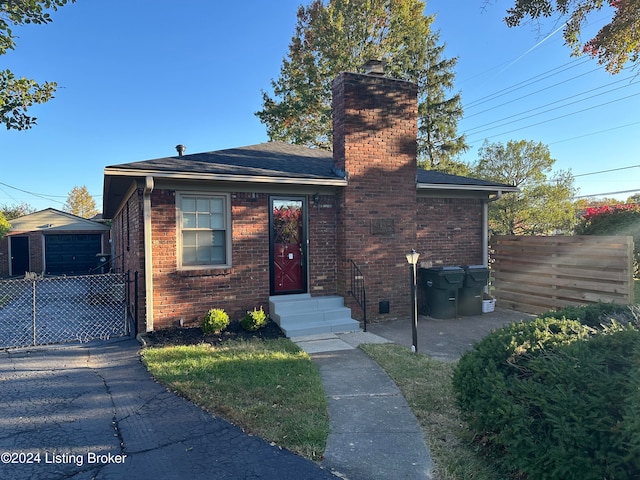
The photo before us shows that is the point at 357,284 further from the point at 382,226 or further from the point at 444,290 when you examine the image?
the point at 444,290

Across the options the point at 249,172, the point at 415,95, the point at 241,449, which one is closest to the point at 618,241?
the point at 415,95

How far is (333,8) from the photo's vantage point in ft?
62.1

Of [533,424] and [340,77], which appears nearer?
[533,424]

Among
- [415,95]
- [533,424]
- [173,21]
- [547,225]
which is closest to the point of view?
[533,424]

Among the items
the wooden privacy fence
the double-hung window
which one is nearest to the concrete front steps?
the double-hung window

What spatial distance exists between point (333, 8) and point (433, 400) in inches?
774

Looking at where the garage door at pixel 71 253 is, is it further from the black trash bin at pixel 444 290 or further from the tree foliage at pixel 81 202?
the tree foliage at pixel 81 202

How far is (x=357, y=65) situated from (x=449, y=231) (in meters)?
13.2

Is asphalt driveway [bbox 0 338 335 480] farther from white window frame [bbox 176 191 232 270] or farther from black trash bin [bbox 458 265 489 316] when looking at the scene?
black trash bin [bbox 458 265 489 316]

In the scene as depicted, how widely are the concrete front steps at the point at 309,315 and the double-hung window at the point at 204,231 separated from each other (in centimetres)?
132

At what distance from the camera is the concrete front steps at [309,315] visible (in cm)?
712

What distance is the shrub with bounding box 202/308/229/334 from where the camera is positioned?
21.8 ft

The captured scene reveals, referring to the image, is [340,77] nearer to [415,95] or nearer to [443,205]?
[415,95]

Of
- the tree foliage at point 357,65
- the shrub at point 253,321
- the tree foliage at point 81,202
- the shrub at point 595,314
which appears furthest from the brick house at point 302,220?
the tree foliage at point 81,202
